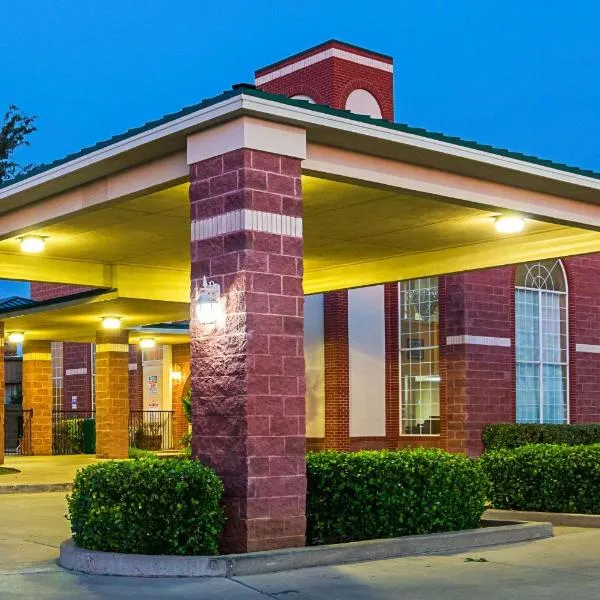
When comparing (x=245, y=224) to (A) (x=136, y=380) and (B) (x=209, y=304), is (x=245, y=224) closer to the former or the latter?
(B) (x=209, y=304)

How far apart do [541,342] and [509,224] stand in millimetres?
13211

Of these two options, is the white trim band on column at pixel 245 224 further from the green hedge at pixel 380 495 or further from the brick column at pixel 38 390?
the brick column at pixel 38 390

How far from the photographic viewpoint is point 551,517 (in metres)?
15.6

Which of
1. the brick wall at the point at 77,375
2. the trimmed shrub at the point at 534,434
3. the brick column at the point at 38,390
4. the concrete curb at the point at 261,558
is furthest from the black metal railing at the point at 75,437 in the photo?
the concrete curb at the point at 261,558

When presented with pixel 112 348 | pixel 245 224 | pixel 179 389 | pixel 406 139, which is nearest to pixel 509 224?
pixel 406 139

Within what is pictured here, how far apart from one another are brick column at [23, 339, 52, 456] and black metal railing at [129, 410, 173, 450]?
402 centimetres

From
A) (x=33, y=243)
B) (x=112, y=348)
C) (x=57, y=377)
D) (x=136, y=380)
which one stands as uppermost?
(x=33, y=243)

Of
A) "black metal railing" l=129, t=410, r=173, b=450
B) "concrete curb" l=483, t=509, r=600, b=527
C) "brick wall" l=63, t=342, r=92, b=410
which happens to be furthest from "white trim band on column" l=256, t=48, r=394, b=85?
"brick wall" l=63, t=342, r=92, b=410

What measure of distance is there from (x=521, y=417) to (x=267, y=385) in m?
18.2

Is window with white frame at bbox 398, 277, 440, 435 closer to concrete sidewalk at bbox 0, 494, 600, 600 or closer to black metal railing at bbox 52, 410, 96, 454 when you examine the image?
black metal railing at bbox 52, 410, 96, 454

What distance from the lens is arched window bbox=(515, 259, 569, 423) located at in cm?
2909

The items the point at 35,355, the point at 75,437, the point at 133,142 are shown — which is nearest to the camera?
the point at 133,142

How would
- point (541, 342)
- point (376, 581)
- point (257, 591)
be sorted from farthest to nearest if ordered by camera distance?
point (541, 342), point (376, 581), point (257, 591)

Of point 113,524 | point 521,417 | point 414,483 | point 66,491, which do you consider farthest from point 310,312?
point 113,524
